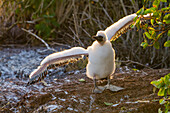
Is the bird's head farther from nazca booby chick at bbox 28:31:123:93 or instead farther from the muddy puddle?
the muddy puddle

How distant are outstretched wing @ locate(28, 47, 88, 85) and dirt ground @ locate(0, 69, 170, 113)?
40cm

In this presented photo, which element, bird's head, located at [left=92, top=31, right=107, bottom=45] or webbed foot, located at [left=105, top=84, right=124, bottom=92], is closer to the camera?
bird's head, located at [left=92, top=31, right=107, bottom=45]

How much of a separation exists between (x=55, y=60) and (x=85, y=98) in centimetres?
73

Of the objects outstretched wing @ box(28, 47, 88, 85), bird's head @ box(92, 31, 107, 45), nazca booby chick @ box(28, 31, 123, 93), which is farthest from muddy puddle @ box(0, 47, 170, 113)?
bird's head @ box(92, 31, 107, 45)

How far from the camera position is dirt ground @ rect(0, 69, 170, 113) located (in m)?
3.18

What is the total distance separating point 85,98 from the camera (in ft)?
12.3

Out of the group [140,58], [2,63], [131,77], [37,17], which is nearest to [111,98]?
[131,77]

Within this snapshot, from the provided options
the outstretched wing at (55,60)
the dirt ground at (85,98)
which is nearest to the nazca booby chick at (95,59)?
the outstretched wing at (55,60)

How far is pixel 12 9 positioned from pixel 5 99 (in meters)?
5.01

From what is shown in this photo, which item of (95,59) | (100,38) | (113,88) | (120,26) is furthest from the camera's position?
(120,26)

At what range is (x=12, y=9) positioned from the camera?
8570 millimetres

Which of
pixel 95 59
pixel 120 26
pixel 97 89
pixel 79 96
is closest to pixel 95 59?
pixel 95 59

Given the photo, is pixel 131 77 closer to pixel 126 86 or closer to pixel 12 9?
pixel 126 86

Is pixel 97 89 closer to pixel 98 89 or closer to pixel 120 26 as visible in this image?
pixel 98 89
